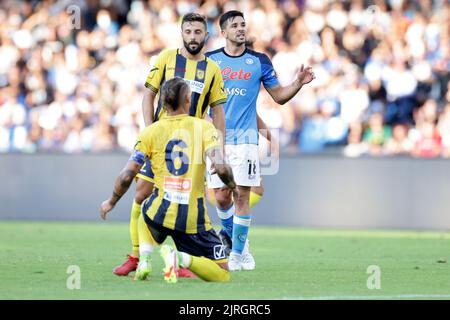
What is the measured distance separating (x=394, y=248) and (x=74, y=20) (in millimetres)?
9202

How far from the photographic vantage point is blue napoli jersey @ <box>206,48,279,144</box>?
34.4ft

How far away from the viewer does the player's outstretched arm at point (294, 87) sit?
32.5 feet

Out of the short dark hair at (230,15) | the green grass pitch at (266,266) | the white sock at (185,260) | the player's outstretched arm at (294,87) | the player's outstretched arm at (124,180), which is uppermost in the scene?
the short dark hair at (230,15)

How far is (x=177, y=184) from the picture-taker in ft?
27.9

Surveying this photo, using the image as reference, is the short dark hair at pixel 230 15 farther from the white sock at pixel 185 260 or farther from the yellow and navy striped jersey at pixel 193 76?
the white sock at pixel 185 260

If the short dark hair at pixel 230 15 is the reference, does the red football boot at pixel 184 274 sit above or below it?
below

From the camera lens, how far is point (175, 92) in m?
8.41

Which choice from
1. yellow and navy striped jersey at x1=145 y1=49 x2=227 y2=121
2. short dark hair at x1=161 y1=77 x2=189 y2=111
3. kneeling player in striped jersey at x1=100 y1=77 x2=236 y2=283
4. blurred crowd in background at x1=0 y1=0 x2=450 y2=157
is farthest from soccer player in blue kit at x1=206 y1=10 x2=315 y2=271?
blurred crowd in background at x1=0 y1=0 x2=450 y2=157

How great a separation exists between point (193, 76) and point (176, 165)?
56.0 inches

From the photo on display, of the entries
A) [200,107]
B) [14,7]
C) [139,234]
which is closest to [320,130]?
[14,7]

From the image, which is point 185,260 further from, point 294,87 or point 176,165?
point 294,87

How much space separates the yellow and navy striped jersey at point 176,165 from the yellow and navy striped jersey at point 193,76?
1.18 metres

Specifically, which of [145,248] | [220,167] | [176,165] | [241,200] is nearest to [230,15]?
[241,200]

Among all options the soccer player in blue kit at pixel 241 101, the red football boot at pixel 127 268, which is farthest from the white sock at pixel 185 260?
the soccer player in blue kit at pixel 241 101
